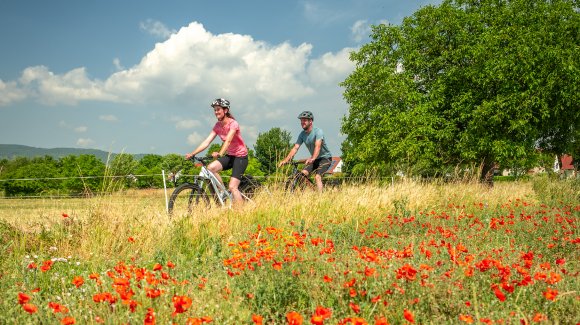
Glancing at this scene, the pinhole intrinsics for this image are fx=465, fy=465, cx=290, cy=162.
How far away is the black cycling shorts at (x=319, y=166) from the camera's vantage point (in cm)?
958

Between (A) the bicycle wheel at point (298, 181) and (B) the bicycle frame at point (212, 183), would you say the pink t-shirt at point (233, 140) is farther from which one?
(A) the bicycle wheel at point (298, 181)

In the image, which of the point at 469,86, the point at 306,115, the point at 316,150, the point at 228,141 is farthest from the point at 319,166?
the point at 469,86

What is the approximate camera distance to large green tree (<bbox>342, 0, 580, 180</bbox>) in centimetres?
2000

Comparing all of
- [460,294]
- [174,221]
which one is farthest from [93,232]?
[460,294]

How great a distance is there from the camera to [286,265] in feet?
12.7

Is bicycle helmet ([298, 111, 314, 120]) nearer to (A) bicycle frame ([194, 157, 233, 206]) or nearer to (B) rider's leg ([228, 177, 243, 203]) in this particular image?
(B) rider's leg ([228, 177, 243, 203])

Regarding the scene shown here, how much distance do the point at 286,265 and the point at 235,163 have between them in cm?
446

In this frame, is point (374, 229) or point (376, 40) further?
point (376, 40)

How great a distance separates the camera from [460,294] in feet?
10.8

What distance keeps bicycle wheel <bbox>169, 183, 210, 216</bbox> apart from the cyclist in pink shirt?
0.44m

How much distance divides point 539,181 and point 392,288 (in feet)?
38.2

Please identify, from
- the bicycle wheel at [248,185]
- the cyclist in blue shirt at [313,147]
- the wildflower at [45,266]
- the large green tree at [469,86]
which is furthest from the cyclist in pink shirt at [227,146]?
the large green tree at [469,86]

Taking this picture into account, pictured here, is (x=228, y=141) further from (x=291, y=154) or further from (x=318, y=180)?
(x=318, y=180)

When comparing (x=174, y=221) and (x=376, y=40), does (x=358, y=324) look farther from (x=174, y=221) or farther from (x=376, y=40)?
(x=376, y=40)
